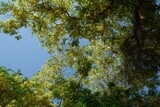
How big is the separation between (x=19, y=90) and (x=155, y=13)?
29.2 feet

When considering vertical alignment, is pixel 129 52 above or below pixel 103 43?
below

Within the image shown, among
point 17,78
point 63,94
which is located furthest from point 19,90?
point 63,94

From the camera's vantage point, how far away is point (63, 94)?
2636 cm

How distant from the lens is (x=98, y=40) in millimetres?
32219

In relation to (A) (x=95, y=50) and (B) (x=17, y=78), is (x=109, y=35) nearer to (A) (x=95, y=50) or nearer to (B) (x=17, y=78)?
(A) (x=95, y=50)

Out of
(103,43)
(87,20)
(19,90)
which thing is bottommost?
(19,90)

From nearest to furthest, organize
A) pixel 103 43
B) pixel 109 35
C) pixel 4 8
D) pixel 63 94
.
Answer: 1. pixel 63 94
2. pixel 4 8
3. pixel 109 35
4. pixel 103 43

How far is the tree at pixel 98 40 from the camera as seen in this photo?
88.7 feet

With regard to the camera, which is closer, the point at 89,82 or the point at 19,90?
the point at 19,90

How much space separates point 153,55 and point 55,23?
6458mm

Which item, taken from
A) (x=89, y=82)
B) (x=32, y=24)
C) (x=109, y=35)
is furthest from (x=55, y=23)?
(x=89, y=82)

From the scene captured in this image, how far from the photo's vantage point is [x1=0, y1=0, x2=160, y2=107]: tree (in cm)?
2703

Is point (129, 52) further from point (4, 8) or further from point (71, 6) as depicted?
point (4, 8)

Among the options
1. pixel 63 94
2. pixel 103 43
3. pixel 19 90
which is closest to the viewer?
pixel 19 90
